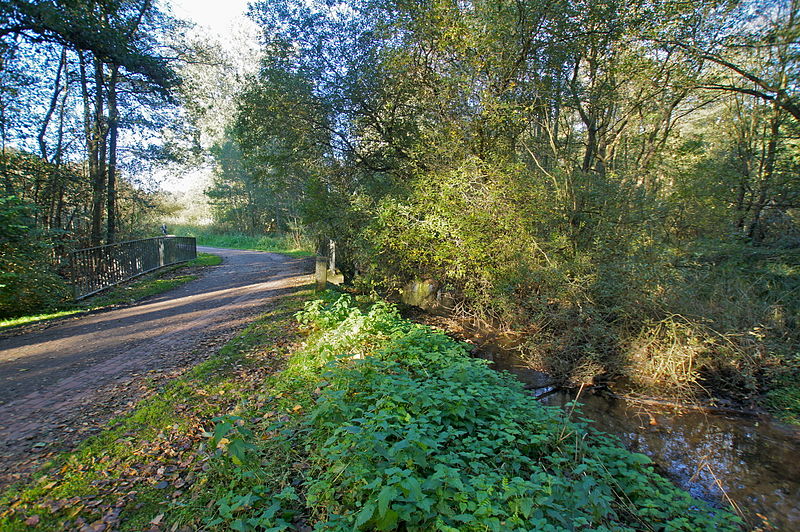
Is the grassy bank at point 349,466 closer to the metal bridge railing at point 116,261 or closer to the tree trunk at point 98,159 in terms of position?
the metal bridge railing at point 116,261

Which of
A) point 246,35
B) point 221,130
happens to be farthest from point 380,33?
point 221,130

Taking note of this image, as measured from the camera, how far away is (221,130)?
106 feet

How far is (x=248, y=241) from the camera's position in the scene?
98.0ft

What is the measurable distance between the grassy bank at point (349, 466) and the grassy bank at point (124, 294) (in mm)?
5434

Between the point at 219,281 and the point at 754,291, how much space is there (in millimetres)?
14180

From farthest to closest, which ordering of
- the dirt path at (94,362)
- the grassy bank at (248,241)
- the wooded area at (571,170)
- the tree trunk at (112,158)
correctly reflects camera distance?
the grassy bank at (248,241), the tree trunk at (112,158), the wooded area at (571,170), the dirt path at (94,362)

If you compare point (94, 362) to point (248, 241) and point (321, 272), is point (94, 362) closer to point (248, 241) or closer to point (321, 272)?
point (321, 272)

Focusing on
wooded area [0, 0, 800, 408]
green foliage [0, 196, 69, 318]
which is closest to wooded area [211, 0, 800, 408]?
wooded area [0, 0, 800, 408]

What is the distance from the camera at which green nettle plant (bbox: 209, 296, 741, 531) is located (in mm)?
2656

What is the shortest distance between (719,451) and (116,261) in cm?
1384

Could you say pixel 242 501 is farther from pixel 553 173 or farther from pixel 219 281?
pixel 219 281

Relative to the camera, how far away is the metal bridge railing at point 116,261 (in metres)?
9.52

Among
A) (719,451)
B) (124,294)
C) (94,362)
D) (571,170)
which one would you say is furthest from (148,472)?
(571,170)

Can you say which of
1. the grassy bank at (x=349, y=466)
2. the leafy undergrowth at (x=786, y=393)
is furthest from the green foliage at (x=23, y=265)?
the leafy undergrowth at (x=786, y=393)
